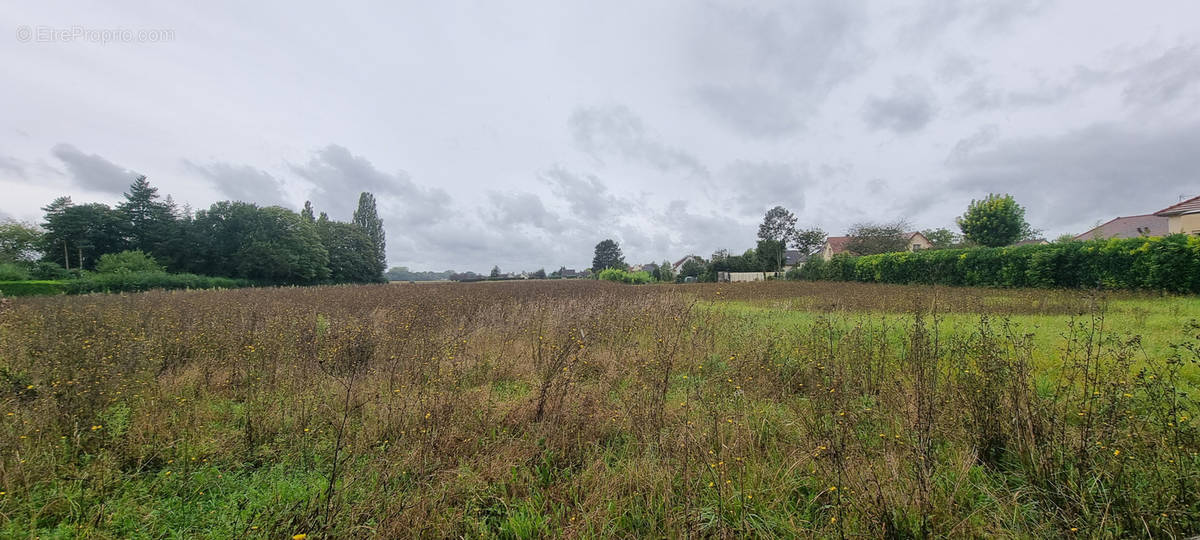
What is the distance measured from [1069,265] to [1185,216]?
15.2m

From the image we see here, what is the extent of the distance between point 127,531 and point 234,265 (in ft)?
165

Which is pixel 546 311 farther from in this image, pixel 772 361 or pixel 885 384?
pixel 885 384

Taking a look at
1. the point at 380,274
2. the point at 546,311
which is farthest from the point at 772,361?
the point at 380,274

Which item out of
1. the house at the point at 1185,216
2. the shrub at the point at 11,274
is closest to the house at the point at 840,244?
the house at the point at 1185,216

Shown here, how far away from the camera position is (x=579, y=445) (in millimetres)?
3338

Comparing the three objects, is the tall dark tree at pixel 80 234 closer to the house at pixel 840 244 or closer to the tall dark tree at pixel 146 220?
the tall dark tree at pixel 146 220

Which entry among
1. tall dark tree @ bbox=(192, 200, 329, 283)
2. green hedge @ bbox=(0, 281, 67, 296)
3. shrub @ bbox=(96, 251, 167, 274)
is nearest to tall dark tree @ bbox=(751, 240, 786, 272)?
tall dark tree @ bbox=(192, 200, 329, 283)

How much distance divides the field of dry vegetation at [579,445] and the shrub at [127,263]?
37465 millimetres

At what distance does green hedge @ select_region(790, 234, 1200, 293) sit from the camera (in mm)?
11328

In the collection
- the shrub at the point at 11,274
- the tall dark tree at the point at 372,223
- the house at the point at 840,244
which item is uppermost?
the tall dark tree at the point at 372,223

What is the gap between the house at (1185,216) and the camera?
66.0ft

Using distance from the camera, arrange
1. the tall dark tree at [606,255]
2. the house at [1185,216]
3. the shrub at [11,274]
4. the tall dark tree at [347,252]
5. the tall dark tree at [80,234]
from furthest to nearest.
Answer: the tall dark tree at [606,255] < the tall dark tree at [347,252] < the tall dark tree at [80,234] < the shrub at [11,274] < the house at [1185,216]

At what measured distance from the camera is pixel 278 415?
3.72 metres

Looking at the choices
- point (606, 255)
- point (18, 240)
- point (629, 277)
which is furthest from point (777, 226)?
point (18, 240)
